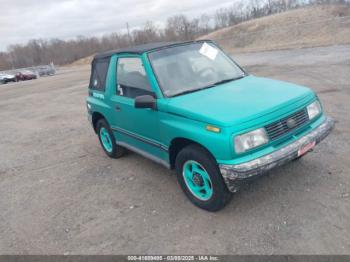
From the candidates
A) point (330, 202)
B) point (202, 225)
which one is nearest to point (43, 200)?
point (202, 225)

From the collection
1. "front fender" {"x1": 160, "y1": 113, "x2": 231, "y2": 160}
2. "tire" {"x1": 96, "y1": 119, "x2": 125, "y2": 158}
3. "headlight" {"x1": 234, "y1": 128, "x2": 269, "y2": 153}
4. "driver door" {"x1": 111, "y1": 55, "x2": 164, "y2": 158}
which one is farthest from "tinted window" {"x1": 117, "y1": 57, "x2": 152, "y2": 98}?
"headlight" {"x1": 234, "y1": 128, "x2": 269, "y2": 153}

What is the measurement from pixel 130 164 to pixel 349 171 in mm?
3315

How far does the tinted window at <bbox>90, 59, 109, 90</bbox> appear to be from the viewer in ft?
17.2

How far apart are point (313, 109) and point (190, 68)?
1.65 m

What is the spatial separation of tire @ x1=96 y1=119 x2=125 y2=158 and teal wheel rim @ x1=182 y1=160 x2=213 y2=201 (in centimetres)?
204

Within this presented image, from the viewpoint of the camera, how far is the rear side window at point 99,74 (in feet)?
17.2

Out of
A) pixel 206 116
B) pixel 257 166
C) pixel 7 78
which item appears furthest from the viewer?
pixel 7 78

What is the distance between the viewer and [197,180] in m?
3.70

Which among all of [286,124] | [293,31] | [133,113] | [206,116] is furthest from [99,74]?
[293,31]

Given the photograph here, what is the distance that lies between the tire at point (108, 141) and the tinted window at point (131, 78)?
0.97m

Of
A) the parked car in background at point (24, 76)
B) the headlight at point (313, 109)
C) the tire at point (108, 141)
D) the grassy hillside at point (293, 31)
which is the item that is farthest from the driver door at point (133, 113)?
the parked car in background at point (24, 76)

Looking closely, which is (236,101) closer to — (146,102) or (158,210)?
(146,102)

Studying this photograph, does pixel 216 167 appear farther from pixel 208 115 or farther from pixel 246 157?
pixel 208 115

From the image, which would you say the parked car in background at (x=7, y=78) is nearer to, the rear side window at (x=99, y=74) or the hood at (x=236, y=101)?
the rear side window at (x=99, y=74)
